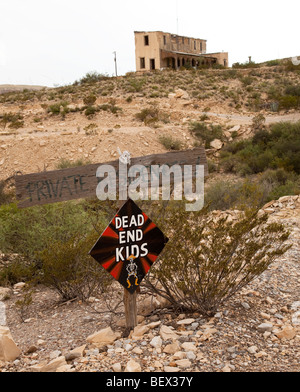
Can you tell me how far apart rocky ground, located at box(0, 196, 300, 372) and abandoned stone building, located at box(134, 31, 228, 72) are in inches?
1720

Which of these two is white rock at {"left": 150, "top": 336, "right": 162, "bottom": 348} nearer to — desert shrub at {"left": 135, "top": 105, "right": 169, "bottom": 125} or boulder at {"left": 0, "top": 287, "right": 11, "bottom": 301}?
boulder at {"left": 0, "top": 287, "right": 11, "bottom": 301}

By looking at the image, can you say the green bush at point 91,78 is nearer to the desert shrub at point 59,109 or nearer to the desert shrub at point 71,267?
the desert shrub at point 59,109

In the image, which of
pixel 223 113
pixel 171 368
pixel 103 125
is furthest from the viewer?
pixel 223 113

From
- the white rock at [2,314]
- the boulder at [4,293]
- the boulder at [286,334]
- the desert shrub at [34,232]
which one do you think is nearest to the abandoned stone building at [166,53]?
the desert shrub at [34,232]

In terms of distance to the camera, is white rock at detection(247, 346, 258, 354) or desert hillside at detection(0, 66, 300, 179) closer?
white rock at detection(247, 346, 258, 354)

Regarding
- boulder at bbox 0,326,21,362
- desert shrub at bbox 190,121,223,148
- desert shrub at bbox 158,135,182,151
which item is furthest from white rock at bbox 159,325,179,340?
desert shrub at bbox 190,121,223,148

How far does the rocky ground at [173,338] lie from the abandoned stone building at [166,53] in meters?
43.7

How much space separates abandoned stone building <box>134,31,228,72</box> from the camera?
46.3 meters

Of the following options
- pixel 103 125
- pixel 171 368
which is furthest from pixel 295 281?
pixel 103 125

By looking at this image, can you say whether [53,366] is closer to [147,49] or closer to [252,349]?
[252,349]

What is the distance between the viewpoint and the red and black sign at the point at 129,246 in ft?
12.3

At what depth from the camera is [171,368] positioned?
11.2ft

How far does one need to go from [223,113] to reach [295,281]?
991 inches
